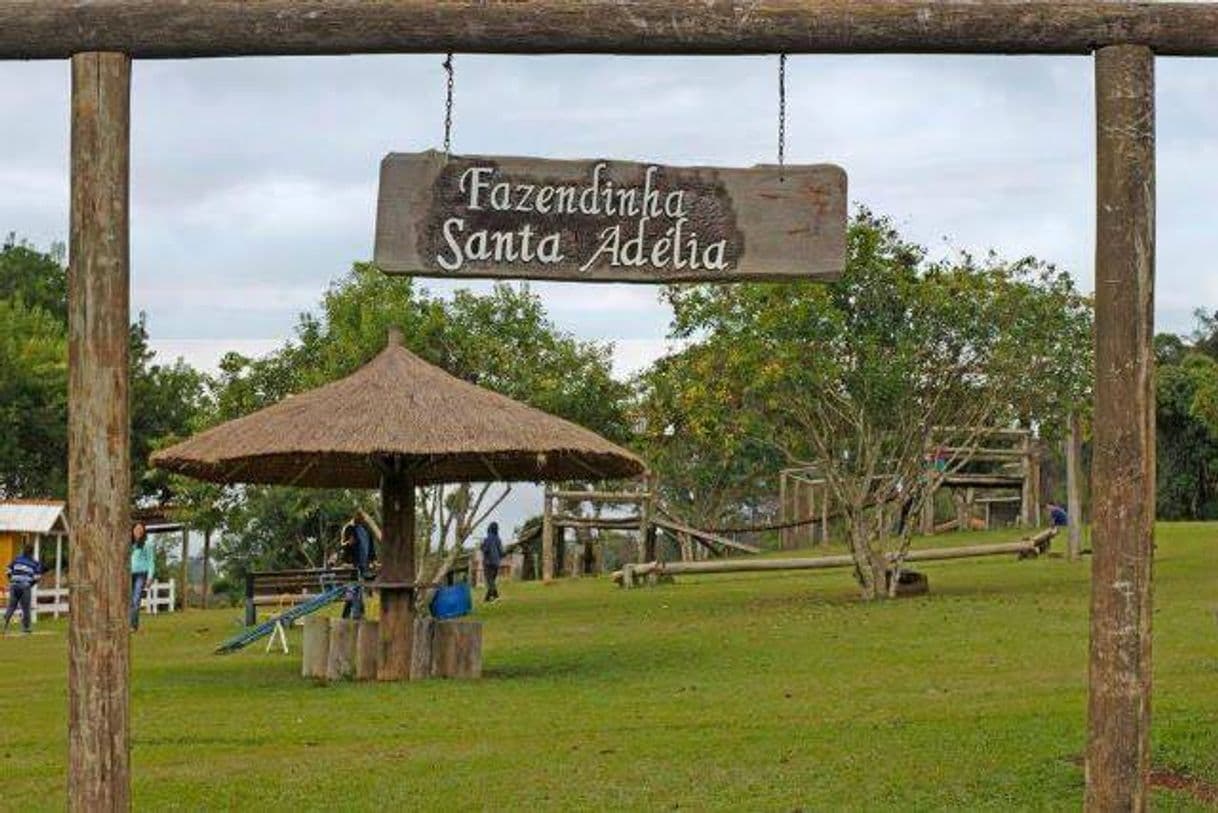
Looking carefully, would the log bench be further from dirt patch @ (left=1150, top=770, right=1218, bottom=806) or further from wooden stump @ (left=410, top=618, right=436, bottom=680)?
dirt patch @ (left=1150, top=770, right=1218, bottom=806)

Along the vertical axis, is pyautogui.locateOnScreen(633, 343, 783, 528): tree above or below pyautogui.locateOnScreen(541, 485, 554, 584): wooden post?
above

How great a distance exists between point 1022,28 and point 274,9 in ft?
9.64

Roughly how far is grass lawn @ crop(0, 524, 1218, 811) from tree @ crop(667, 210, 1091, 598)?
6.86ft

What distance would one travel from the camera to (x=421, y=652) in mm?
18781

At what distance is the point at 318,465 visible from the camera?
19875 millimetres

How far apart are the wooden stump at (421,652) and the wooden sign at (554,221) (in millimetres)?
10749

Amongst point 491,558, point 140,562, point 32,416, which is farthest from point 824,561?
point 32,416

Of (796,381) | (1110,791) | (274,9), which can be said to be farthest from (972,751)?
(796,381)

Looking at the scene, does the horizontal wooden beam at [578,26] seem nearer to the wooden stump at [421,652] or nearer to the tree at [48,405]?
the wooden stump at [421,652]

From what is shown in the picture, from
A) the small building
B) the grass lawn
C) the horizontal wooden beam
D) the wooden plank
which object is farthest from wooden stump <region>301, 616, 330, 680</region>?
the small building

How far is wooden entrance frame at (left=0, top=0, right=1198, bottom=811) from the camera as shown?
26.5ft

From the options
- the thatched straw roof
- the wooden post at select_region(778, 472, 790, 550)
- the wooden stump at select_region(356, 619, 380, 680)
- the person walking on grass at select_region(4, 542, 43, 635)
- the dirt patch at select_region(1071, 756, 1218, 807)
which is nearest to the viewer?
the dirt patch at select_region(1071, 756, 1218, 807)

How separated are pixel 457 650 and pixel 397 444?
2.13m

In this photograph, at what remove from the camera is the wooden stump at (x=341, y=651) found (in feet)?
61.9
